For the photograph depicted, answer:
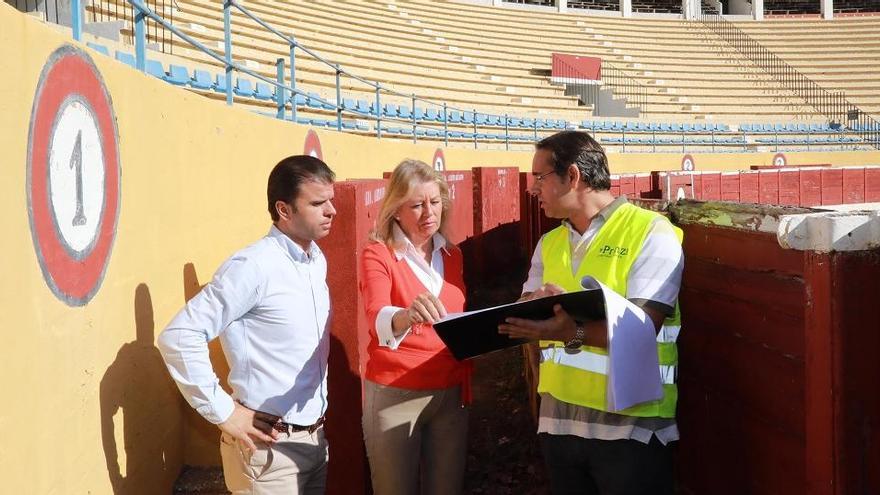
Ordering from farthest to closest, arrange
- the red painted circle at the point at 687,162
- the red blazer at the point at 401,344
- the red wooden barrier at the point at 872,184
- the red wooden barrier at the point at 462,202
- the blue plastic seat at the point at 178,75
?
the red painted circle at the point at 687,162, the red wooden barrier at the point at 872,184, the red wooden barrier at the point at 462,202, the blue plastic seat at the point at 178,75, the red blazer at the point at 401,344

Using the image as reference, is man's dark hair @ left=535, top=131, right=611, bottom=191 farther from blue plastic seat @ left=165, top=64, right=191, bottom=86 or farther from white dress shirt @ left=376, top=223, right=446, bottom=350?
blue plastic seat @ left=165, top=64, right=191, bottom=86

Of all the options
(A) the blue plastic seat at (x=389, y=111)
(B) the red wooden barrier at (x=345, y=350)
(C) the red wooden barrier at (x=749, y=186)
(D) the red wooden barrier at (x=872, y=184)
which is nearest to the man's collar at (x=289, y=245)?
(B) the red wooden barrier at (x=345, y=350)

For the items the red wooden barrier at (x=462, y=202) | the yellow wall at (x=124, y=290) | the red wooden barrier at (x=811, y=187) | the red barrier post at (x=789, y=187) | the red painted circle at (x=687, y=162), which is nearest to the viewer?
the yellow wall at (x=124, y=290)

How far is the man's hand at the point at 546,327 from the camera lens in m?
1.94

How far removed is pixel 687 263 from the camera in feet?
8.21

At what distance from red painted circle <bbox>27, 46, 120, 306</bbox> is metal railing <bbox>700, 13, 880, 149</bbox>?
25.2 m

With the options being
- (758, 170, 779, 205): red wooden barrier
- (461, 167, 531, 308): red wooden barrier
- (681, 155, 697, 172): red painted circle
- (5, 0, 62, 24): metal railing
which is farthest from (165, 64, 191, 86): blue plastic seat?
(681, 155, 697, 172): red painted circle

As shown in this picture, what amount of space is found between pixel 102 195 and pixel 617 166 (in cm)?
1740

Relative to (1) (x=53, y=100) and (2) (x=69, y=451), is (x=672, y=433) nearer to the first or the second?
(2) (x=69, y=451)

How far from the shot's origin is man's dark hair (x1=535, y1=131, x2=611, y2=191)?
2.10m

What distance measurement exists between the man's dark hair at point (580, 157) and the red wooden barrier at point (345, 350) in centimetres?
105

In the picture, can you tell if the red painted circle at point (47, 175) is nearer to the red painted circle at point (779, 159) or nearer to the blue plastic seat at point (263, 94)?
the blue plastic seat at point (263, 94)

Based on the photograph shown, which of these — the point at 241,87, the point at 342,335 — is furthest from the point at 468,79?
the point at 342,335

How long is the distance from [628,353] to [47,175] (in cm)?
133
